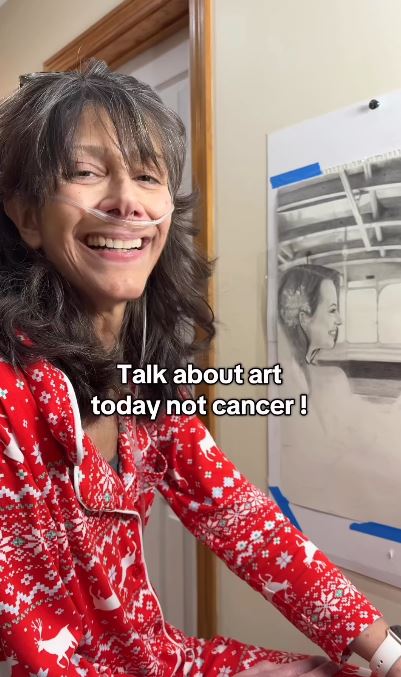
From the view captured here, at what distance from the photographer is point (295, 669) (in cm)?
77

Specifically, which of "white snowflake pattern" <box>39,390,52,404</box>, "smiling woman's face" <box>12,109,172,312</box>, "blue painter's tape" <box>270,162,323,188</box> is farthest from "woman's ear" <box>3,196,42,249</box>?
"blue painter's tape" <box>270,162,323,188</box>

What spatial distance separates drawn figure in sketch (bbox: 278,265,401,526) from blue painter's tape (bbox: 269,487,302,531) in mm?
21

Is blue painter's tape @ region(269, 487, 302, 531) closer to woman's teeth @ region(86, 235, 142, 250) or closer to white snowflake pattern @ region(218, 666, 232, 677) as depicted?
white snowflake pattern @ region(218, 666, 232, 677)

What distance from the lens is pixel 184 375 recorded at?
1069mm

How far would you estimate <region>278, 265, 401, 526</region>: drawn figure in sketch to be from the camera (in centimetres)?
107

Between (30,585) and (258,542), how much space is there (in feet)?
1.12

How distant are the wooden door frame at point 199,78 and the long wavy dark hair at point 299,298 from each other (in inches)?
9.0

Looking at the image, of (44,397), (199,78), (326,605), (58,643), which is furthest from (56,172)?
(199,78)

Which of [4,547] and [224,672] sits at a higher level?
[4,547]

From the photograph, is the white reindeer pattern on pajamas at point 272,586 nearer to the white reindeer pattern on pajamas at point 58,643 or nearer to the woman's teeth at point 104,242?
the white reindeer pattern on pajamas at point 58,643

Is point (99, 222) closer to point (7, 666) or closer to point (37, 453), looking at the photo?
point (37, 453)

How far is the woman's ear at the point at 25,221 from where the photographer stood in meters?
0.81

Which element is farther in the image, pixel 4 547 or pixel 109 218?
pixel 109 218

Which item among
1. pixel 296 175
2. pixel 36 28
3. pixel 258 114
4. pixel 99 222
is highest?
pixel 36 28
